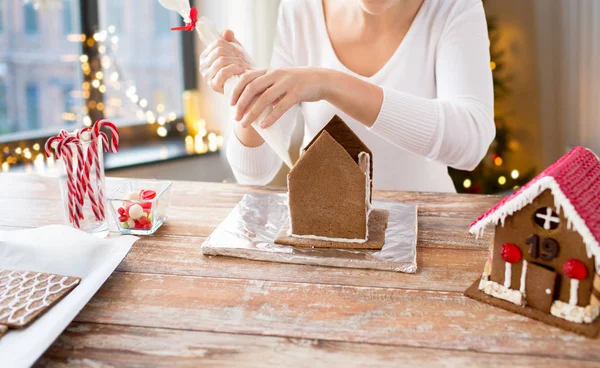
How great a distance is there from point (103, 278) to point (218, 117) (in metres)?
2.31

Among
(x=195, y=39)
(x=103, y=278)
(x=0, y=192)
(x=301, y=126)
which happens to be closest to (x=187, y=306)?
(x=103, y=278)

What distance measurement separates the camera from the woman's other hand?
1.12 meters

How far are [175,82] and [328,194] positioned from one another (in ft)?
7.71

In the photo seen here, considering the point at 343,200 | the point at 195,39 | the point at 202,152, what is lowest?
the point at 202,152

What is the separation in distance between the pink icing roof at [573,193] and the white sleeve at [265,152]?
684mm

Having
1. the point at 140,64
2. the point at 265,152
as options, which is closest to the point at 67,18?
the point at 140,64

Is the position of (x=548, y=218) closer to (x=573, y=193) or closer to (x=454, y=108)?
(x=573, y=193)

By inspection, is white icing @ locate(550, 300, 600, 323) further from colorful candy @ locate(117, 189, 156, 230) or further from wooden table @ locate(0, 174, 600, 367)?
colorful candy @ locate(117, 189, 156, 230)

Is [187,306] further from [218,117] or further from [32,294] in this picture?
[218,117]

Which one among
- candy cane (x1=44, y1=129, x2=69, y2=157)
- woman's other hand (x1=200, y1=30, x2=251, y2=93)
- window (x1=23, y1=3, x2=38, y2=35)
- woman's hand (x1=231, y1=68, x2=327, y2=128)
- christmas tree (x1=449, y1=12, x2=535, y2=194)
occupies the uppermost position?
window (x1=23, y1=3, x2=38, y2=35)

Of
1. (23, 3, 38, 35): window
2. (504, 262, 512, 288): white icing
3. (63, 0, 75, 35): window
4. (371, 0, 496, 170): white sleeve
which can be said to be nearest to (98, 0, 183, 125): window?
(63, 0, 75, 35): window

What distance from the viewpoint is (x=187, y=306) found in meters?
0.83

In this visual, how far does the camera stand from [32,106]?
2756 mm

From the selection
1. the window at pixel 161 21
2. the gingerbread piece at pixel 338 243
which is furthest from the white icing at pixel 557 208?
the window at pixel 161 21
